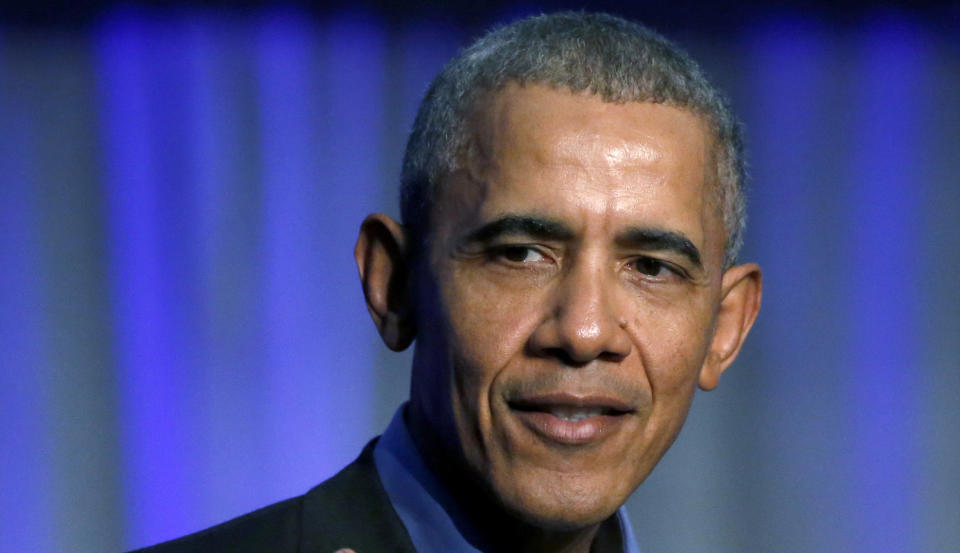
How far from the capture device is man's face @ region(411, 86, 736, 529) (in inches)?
60.7

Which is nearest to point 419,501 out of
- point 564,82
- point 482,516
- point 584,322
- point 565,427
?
point 482,516

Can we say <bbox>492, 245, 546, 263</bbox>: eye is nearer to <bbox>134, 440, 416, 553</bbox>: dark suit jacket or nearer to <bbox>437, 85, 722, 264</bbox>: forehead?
<bbox>437, 85, 722, 264</bbox>: forehead

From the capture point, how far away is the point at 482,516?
5.26 ft

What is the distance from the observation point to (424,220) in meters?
1.69

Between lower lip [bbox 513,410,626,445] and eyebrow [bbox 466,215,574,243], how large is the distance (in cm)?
21

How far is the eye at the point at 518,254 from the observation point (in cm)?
157

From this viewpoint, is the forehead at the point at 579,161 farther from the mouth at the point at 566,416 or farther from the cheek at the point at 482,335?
the mouth at the point at 566,416

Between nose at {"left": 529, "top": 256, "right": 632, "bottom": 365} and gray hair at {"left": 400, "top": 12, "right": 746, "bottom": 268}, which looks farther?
gray hair at {"left": 400, "top": 12, "right": 746, "bottom": 268}

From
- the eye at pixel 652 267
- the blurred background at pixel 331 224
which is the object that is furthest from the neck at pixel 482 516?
the blurred background at pixel 331 224

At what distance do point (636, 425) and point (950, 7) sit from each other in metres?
2.61

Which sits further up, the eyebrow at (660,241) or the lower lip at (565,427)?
the eyebrow at (660,241)

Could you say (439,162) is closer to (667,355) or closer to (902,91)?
(667,355)

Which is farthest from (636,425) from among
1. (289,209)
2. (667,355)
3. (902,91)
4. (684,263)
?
(902,91)

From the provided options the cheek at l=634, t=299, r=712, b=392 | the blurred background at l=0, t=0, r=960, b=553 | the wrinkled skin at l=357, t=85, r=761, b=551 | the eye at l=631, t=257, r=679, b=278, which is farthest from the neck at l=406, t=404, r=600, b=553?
the blurred background at l=0, t=0, r=960, b=553
